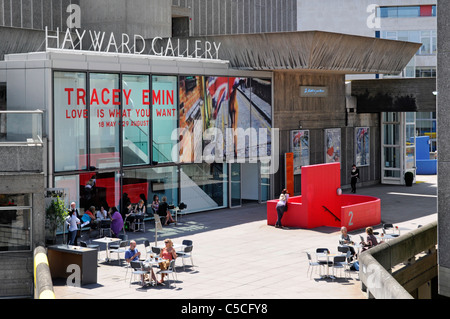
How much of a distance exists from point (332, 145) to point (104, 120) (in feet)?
52.3

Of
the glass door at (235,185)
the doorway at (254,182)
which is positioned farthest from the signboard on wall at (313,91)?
Answer: the glass door at (235,185)

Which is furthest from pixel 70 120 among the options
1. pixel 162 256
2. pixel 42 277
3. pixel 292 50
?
pixel 292 50

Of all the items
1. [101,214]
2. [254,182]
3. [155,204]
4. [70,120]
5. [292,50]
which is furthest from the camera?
[254,182]

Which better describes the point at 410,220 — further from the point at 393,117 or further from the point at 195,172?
the point at 393,117

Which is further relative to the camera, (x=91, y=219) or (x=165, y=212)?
(x=165, y=212)

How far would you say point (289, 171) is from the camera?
3659 cm

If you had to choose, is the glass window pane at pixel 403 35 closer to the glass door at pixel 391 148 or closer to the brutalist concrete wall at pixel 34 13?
the glass door at pixel 391 148

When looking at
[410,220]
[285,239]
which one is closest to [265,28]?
[410,220]

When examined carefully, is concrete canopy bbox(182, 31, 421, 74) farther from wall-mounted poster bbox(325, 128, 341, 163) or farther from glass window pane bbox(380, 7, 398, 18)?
glass window pane bbox(380, 7, 398, 18)

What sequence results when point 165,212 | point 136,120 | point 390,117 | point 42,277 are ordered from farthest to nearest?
point 390,117
point 165,212
point 136,120
point 42,277

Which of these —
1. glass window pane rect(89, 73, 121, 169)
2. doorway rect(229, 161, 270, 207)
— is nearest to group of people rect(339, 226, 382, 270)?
glass window pane rect(89, 73, 121, 169)

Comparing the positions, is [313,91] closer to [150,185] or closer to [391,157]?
[391,157]

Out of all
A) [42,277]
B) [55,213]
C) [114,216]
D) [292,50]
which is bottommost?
[42,277]

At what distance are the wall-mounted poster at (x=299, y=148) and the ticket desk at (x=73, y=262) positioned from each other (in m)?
17.7
